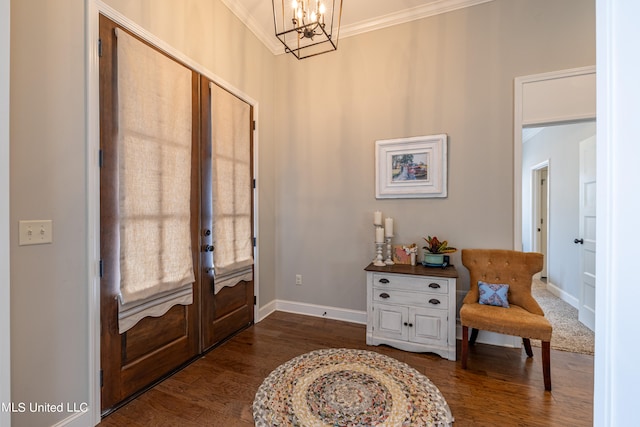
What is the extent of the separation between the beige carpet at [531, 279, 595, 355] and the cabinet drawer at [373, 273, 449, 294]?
118 cm

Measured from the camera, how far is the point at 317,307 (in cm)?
331

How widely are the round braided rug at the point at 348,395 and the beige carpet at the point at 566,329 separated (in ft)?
5.01

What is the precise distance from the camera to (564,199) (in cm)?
384

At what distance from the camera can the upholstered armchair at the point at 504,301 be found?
6.54 ft

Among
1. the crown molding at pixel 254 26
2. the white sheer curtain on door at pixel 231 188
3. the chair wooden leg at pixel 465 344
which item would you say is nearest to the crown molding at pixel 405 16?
the crown molding at pixel 254 26

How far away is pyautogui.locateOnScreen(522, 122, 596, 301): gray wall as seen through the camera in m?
3.52

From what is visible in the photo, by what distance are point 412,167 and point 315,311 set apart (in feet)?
6.48

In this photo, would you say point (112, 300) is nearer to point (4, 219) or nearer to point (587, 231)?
point (4, 219)

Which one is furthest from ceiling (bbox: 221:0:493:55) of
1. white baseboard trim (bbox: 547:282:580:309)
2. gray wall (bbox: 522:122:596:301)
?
white baseboard trim (bbox: 547:282:580:309)

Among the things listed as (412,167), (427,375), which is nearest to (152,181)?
(412,167)

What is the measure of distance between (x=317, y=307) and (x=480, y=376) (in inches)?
68.1

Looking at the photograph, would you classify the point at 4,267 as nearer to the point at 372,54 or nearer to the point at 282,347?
the point at 282,347

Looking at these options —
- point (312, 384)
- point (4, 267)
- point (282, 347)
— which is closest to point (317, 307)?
point (282, 347)

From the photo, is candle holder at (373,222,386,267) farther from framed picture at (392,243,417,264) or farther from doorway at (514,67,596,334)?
doorway at (514,67,596,334)
